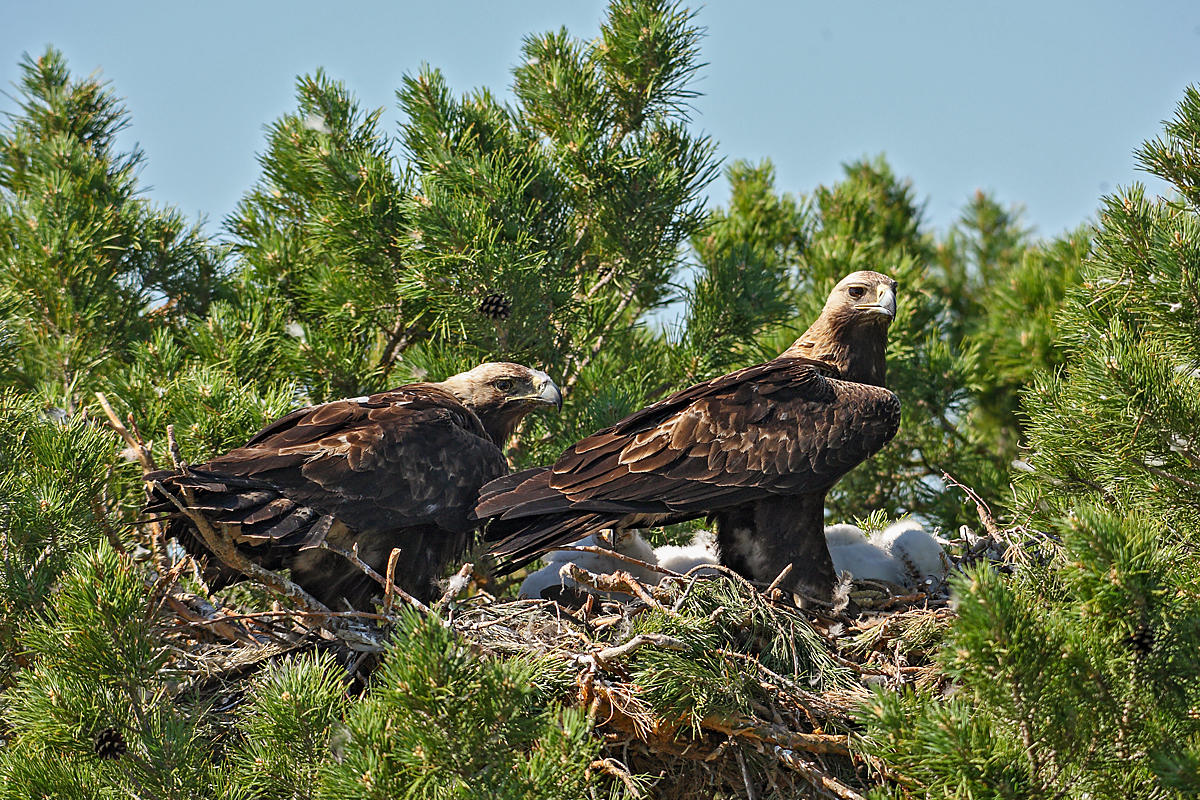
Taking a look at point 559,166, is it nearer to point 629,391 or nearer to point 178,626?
point 629,391

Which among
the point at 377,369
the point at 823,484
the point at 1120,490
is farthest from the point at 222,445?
the point at 1120,490

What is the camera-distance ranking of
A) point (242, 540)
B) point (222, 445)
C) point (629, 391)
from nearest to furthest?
point (242, 540) → point (222, 445) → point (629, 391)

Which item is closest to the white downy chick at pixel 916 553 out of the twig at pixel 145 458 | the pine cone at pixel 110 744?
the twig at pixel 145 458

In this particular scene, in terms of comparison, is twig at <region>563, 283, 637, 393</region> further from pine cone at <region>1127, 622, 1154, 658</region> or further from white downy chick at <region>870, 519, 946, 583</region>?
pine cone at <region>1127, 622, 1154, 658</region>

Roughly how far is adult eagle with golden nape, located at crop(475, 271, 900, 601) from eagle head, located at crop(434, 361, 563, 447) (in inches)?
33.2

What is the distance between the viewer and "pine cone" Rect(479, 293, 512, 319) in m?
6.07

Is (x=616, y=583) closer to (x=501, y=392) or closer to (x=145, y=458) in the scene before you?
(x=501, y=392)

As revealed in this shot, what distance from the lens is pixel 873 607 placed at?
16.8ft

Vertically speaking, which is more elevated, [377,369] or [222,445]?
[377,369]

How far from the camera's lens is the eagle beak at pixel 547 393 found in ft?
19.5

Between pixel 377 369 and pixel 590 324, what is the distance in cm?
126

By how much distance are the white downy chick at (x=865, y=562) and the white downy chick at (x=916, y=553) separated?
3cm

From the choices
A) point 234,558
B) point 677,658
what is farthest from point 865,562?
point 234,558

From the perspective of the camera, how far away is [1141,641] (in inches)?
117
